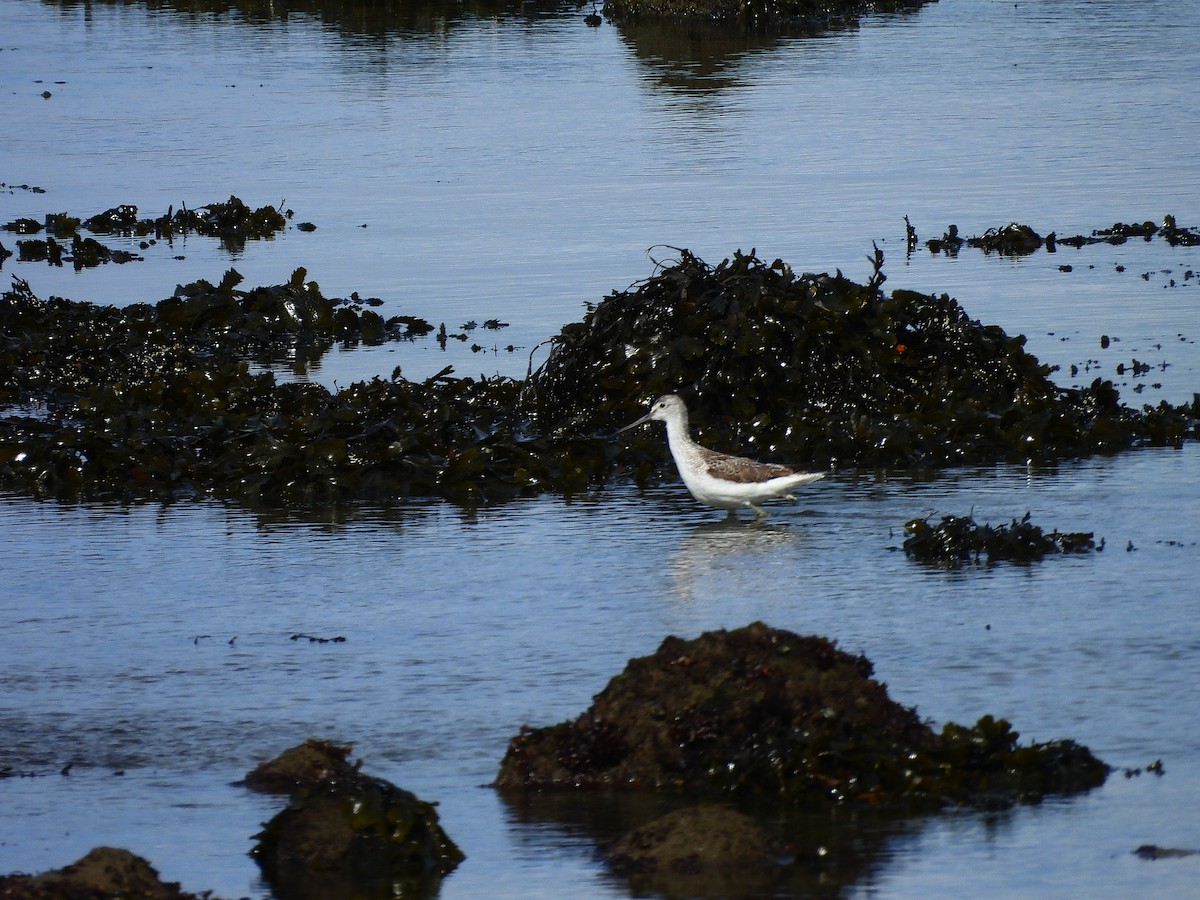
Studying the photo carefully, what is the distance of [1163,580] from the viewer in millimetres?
9062

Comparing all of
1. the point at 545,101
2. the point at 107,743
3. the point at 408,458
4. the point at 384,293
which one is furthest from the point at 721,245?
the point at 545,101

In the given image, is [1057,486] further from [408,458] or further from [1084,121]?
[1084,121]

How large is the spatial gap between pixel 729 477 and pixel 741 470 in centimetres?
7

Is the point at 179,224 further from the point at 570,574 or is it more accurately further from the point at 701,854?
the point at 701,854

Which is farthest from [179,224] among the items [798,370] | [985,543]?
[985,543]

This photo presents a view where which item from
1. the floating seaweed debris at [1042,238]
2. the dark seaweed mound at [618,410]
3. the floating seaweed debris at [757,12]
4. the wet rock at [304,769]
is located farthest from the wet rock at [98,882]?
the floating seaweed debris at [757,12]

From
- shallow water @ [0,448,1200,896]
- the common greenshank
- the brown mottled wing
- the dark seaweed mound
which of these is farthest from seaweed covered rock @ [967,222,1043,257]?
the brown mottled wing

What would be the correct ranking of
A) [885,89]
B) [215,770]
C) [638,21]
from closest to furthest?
1. [215,770]
2. [885,89]
3. [638,21]

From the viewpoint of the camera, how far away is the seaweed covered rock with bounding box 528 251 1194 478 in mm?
12375

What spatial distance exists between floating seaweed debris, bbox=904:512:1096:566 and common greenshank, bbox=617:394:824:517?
40.2 inches

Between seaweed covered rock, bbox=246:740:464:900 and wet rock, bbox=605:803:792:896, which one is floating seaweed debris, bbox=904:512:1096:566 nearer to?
wet rock, bbox=605:803:792:896

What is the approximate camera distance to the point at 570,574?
967cm

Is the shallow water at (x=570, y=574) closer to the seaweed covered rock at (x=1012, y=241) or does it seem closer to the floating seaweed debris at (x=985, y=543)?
the floating seaweed debris at (x=985, y=543)

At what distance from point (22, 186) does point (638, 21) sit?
2867cm
